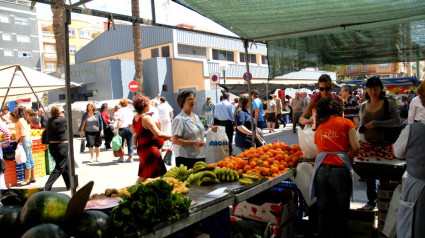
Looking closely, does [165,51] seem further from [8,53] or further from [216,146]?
[8,53]

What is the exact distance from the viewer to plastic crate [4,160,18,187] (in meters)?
8.28

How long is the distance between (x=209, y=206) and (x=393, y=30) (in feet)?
16.9

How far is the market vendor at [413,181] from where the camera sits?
9.71 feet

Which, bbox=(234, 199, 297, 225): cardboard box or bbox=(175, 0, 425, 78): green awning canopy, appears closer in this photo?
bbox=(234, 199, 297, 225): cardboard box

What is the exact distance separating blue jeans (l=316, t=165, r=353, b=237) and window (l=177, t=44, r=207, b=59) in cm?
2882

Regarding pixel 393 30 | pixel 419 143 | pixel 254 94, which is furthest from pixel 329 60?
pixel 419 143

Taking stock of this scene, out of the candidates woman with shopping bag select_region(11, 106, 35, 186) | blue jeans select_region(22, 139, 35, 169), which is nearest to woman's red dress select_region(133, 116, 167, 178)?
woman with shopping bag select_region(11, 106, 35, 186)

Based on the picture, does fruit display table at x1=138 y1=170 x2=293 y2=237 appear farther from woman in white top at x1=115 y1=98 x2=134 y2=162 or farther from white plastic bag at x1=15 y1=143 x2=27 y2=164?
woman in white top at x1=115 y1=98 x2=134 y2=162

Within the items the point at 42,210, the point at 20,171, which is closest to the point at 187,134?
the point at 42,210

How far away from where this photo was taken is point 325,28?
5.45m

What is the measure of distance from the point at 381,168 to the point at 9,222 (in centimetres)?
393

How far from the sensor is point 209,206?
2.91m

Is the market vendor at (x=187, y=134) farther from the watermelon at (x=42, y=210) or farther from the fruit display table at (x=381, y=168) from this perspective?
the watermelon at (x=42, y=210)

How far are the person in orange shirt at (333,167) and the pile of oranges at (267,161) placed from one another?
53 cm
